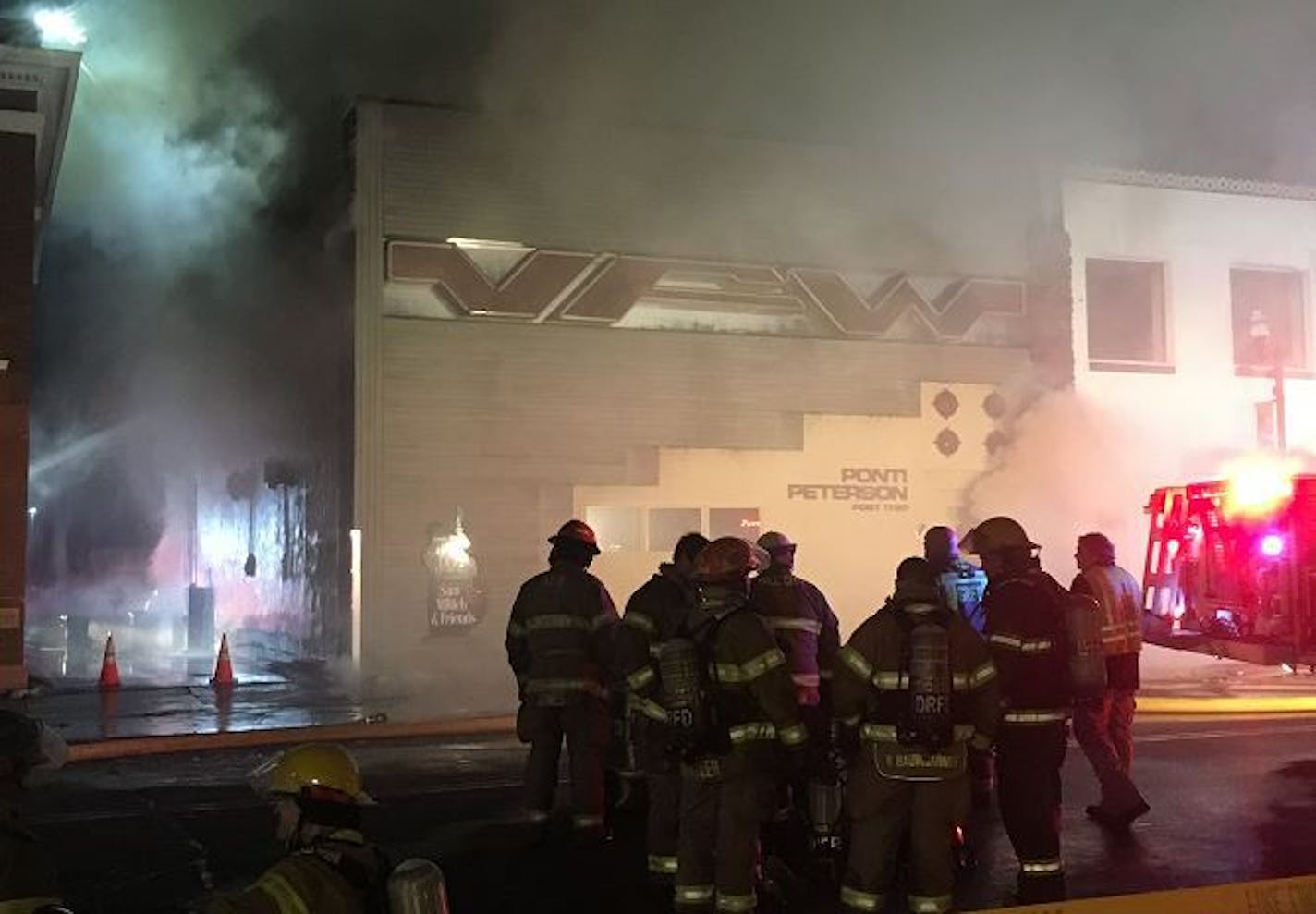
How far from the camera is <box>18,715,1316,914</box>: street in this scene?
17.8ft

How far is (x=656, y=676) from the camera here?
4.94 m

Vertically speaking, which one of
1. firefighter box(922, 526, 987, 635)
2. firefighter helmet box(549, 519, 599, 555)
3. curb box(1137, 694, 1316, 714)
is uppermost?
firefighter helmet box(549, 519, 599, 555)

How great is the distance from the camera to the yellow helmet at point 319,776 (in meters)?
2.42

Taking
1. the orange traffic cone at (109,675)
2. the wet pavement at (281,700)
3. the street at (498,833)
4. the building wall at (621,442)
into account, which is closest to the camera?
the street at (498,833)

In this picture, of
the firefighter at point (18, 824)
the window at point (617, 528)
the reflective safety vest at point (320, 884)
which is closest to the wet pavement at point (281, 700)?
the window at point (617, 528)

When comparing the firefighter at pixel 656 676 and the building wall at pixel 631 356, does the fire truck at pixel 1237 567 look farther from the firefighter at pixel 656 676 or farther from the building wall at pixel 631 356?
the building wall at pixel 631 356

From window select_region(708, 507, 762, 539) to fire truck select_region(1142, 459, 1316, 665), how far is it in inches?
225

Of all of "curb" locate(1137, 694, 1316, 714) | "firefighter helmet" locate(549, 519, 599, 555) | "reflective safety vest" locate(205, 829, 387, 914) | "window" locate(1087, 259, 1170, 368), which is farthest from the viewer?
"window" locate(1087, 259, 1170, 368)

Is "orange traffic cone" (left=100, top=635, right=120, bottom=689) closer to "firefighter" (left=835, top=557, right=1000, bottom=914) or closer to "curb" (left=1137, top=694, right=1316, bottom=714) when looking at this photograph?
"curb" (left=1137, top=694, right=1316, bottom=714)

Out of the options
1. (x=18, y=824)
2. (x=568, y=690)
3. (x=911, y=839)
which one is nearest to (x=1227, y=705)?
(x=568, y=690)

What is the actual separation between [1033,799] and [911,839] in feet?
2.72

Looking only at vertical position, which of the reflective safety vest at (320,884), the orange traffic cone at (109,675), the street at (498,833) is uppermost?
the reflective safety vest at (320,884)

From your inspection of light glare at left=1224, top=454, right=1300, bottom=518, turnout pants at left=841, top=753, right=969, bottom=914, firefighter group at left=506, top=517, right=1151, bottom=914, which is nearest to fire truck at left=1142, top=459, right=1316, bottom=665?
light glare at left=1224, top=454, right=1300, bottom=518

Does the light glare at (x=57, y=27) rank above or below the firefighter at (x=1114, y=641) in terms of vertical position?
above
